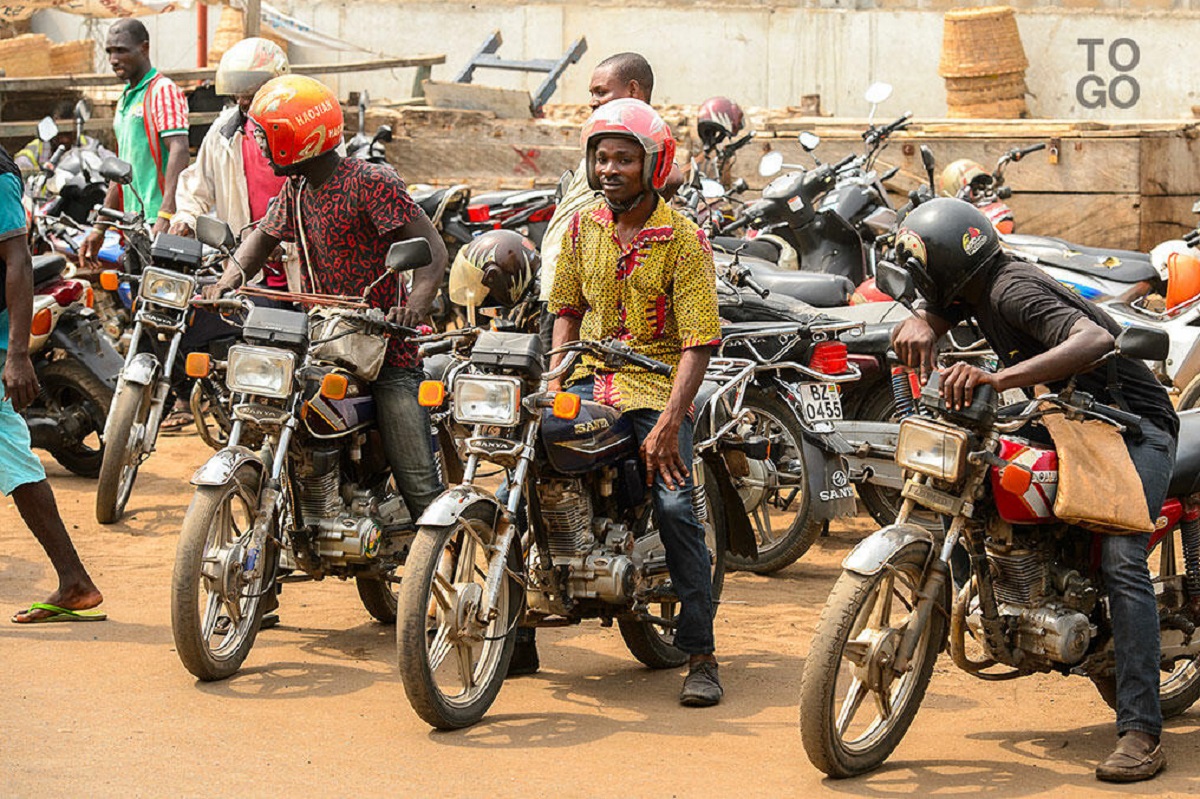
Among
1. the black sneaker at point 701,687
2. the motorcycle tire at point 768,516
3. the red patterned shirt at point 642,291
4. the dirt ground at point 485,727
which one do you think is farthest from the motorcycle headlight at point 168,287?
the black sneaker at point 701,687

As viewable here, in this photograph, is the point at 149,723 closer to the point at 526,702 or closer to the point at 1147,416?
the point at 526,702

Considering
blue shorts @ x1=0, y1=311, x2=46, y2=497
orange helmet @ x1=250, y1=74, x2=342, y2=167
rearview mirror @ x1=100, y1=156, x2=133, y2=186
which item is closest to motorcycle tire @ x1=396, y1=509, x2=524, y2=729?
orange helmet @ x1=250, y1=74, x2=342, y2=167

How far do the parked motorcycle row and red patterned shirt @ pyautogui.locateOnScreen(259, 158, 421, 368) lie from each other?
0.63 feet

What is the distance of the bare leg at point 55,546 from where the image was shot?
670 centimetres

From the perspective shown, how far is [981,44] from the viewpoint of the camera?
674 inches

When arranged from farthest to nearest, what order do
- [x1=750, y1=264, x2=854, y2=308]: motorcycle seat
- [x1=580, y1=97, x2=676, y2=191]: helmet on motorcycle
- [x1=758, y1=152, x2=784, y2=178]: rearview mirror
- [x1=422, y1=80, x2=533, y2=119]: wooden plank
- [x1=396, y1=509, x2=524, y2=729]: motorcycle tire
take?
[x1=422, y1=80, x2=533, y2=119]: wooden plank
[x1=758, y1=152, x2=784, y2=178]: rearview mirror
[x1=750, y1=264, x2=854, y2=308]: motorcycle seat
[x1=580, y1=97, x2=676, y2=191]: helmet on motorcycle
[x1=396, y1=509, x2=524, y2=729]: motorcycle tire

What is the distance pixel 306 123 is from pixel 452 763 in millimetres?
2431

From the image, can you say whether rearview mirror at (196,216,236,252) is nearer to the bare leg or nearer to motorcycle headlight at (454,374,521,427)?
the bare leg

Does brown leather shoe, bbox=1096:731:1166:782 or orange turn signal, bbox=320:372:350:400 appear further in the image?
orange turn signal, bbox=320:372:350:400

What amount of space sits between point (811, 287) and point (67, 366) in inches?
155

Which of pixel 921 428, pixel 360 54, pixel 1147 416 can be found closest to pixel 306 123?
pixel 921 428

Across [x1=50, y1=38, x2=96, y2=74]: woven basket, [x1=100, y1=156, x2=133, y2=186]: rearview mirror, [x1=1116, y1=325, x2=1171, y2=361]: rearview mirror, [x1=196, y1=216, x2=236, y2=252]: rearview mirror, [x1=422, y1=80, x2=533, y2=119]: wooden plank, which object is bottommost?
[x1=1116, y1=325, x2=1171, y2=361]: rearview mirror

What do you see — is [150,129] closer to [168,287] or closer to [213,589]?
[168,287]

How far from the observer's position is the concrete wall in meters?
17.9
